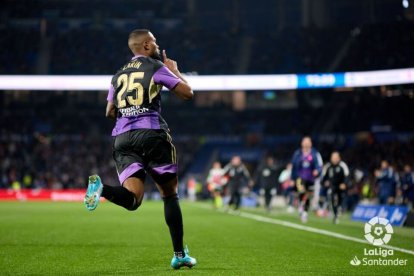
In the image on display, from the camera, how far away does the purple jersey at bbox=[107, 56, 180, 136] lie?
695 centimetres

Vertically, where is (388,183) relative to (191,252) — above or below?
above

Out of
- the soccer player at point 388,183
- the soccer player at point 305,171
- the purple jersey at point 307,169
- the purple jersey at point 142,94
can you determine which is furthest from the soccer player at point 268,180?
the purple jersey at point 142,94

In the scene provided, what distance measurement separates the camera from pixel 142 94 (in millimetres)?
6973

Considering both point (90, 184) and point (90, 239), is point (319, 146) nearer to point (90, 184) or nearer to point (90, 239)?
point (90, 239)

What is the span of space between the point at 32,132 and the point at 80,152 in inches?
142

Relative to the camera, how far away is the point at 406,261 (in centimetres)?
838

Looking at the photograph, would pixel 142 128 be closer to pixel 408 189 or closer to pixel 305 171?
pixel 305 171

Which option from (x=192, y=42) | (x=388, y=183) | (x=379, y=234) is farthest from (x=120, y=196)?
(x=192, y=42)

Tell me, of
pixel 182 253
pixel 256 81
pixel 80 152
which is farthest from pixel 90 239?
pixel 80 152

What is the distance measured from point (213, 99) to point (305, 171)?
31.7 m

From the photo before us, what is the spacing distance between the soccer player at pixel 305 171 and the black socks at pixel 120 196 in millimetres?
12372

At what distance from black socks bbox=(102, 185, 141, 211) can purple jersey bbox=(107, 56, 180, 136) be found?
2.19ft

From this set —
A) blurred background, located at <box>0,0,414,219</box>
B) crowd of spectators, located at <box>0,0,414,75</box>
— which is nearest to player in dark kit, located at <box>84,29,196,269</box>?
crowd of spectators, located at <box>0,0,414,75</box>

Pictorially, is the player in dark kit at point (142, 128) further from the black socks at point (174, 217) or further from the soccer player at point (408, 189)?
the soccer player at point (408, 189)
